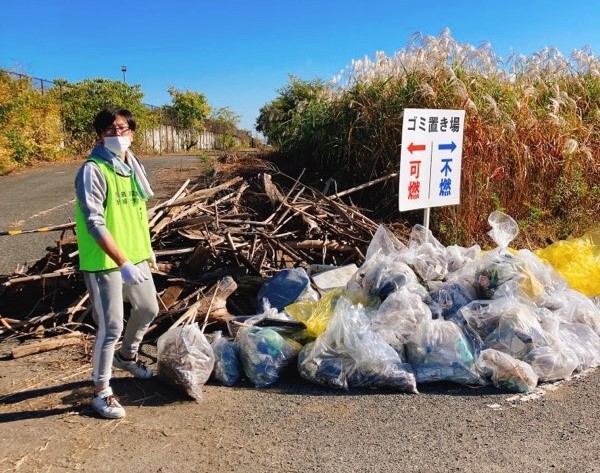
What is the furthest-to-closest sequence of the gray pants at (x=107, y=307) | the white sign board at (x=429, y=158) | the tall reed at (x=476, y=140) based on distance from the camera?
the tall reed at (x=476, y=140), the white sign board at (x=429, y=158), the gray pants at (x=107, y=307)

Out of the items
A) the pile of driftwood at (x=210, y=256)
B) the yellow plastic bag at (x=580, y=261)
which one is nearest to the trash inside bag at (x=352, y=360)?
the pile of driftwood at (x=210, y=256)

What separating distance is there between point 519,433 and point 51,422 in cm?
271

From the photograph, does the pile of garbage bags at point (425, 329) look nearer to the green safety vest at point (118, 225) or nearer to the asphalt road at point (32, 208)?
the green safety vest at point (118, 225)

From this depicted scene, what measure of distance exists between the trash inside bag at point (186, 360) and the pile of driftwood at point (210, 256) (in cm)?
67

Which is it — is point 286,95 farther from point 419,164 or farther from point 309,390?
point 309,390

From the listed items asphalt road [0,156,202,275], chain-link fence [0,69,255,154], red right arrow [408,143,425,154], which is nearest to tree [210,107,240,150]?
chain-link fence [0,69,255,154]

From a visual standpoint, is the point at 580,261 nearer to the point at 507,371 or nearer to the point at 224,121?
the point at 507,371

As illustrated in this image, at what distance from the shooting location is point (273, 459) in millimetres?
2928

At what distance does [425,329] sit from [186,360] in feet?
5.39

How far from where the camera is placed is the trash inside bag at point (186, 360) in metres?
3.59

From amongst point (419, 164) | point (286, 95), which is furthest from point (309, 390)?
point (286, 95)

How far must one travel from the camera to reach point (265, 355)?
3.89 metres

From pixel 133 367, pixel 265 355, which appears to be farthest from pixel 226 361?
pixel 133 367

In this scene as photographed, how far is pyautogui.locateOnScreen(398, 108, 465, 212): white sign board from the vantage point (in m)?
5.27
